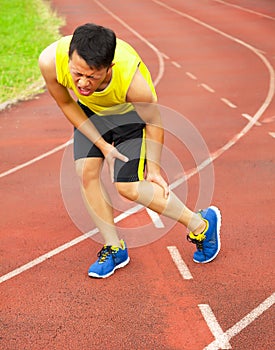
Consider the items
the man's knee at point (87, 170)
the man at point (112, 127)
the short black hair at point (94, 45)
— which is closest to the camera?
the short black hair at point (94, 45)

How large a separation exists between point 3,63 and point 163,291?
13.8 m

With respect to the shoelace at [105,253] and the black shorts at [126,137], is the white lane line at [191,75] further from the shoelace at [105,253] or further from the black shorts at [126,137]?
the black shorts at [126,137]

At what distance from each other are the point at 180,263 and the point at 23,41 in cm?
1795

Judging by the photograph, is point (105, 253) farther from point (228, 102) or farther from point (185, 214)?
point (228, 102)

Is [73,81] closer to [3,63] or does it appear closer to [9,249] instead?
[9,249]

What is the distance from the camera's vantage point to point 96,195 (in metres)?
5.40

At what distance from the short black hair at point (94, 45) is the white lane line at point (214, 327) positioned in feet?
6.30

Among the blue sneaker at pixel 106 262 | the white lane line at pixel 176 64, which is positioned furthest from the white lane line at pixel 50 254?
the white lane line at pixel 176 64

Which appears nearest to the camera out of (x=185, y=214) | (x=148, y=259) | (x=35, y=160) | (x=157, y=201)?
(x=157, y=201)

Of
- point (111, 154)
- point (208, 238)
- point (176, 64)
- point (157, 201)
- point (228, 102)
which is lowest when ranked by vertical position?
point (176, 64)

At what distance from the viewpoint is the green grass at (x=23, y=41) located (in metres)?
15.0

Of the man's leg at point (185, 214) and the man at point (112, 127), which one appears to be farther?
the man's leg at point (185, 214)

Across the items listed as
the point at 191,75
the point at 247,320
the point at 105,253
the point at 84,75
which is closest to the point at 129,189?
the point at 105,253

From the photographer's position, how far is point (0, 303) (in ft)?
17.0
